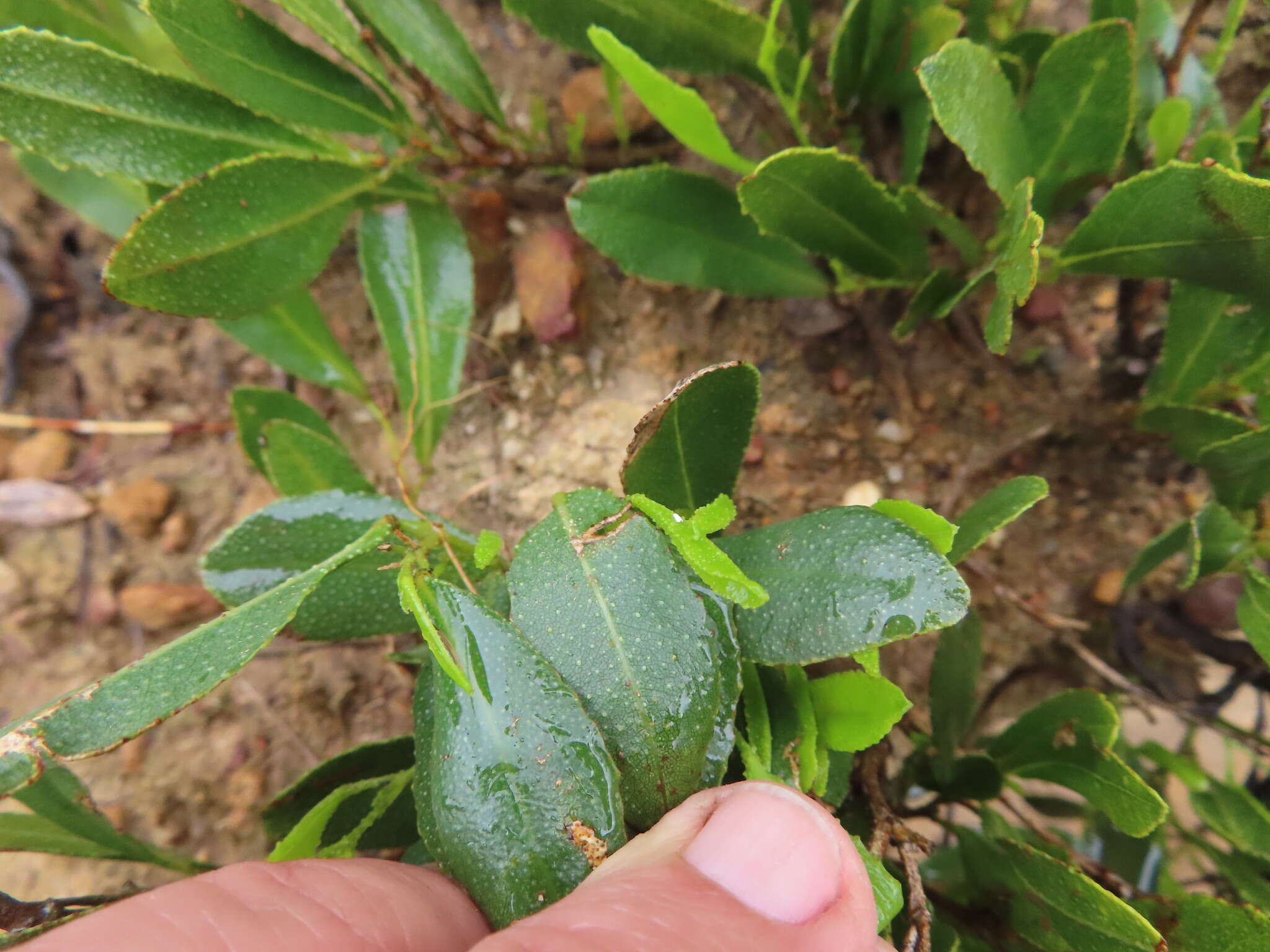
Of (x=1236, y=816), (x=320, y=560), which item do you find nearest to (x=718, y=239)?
(x=320, y=560)

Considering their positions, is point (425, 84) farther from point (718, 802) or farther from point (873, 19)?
point (718, 802)

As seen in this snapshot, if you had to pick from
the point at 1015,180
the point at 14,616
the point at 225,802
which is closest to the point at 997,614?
the point at 1015,180

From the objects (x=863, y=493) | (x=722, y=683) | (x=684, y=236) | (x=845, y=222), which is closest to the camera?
(x=722, y=683)

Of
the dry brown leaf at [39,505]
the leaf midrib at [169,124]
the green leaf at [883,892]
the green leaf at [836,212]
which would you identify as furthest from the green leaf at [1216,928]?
the dry brown leaf at [39,505]

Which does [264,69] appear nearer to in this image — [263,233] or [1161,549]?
[263,233]

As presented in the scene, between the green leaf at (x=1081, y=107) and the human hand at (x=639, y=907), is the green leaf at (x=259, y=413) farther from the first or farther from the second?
the green leaf at (x=1081, y=107)

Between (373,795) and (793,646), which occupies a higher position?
(793,646)
